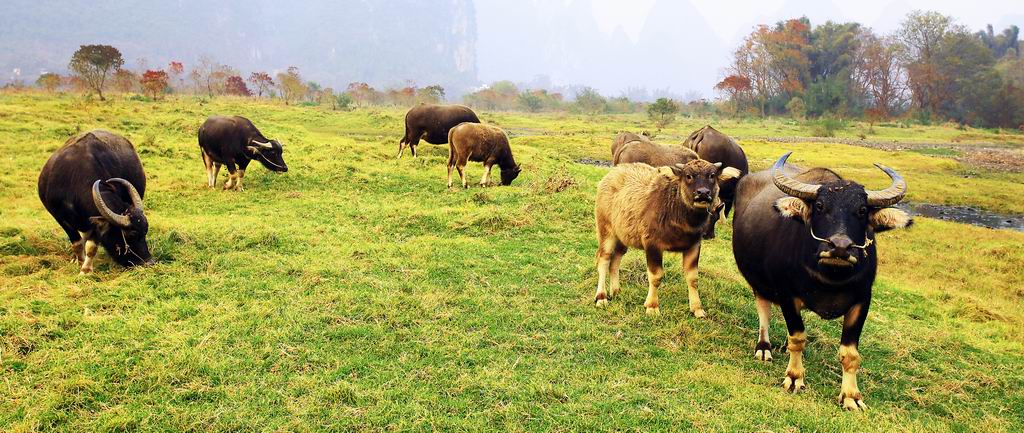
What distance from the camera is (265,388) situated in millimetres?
A: 4461

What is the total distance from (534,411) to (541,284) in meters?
3.17

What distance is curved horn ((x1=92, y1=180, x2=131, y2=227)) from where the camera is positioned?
678 centimetres

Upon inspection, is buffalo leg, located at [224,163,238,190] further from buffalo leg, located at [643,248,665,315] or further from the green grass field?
buffalo leg, located at [643,248,665,315]

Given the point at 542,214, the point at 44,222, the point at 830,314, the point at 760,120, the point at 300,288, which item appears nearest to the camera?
the point at 830,314

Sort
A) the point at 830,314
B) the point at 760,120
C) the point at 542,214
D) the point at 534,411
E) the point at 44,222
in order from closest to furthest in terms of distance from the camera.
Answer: the point at 534,411, the point at 830,314, the point at 44,222, the point at 542,214, the point at 760,120

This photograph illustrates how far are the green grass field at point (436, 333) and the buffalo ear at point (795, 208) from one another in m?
1.59

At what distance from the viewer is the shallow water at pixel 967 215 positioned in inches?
571

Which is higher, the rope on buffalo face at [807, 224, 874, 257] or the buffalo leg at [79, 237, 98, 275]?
the rope on buffalo face at [807, 224, 874, 257]

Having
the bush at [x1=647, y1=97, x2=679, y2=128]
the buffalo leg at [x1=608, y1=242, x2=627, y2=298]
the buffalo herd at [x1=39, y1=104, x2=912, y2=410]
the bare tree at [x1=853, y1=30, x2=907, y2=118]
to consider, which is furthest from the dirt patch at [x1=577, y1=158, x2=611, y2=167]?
the bare tree at [x1=853, y1=30, x2=907, y2=118]

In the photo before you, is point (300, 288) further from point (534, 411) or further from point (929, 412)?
point (929, 412)

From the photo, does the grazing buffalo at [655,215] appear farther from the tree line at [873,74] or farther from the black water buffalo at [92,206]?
the tree line at [873,74]

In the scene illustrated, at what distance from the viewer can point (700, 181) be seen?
585 centimetres

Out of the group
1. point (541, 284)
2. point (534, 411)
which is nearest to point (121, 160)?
point (541, 284)

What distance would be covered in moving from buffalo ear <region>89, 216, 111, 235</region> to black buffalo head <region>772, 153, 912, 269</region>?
7938 millimetres
